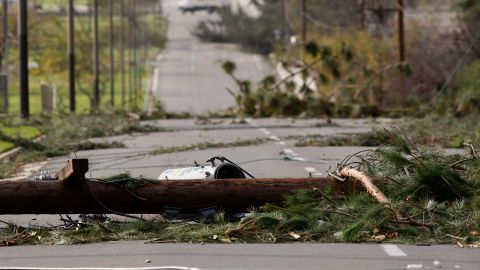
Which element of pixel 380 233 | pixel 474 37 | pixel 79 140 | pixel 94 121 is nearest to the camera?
pixel 380 233

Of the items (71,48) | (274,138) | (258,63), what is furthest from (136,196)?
(258,63)

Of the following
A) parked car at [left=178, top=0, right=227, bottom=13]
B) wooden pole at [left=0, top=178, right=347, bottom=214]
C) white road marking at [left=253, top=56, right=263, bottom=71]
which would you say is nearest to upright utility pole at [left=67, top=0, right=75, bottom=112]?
wooden pole at [left=0, top=178, right=347, bottom=214]

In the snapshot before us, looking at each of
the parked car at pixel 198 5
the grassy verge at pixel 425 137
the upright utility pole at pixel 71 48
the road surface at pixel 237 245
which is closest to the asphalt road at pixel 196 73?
the parked car at pixel 198 5

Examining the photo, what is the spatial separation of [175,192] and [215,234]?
3.82 feet

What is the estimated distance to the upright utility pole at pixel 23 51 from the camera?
115 ft

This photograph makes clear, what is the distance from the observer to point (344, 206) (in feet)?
38.0

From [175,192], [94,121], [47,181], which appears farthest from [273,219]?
[94,121]

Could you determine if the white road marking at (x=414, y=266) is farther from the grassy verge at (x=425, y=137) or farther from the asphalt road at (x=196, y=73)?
the asphalt road at (x=196, y=73)

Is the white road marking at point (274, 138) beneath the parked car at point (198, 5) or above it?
beneath

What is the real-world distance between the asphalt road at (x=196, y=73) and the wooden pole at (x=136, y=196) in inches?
1638

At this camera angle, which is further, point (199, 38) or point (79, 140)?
point (199, 38)

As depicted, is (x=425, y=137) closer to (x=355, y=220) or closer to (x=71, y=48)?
(x=355, y=220)

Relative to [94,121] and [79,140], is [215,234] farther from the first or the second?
[94,121]

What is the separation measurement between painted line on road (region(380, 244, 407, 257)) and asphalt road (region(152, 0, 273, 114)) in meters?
43.4
